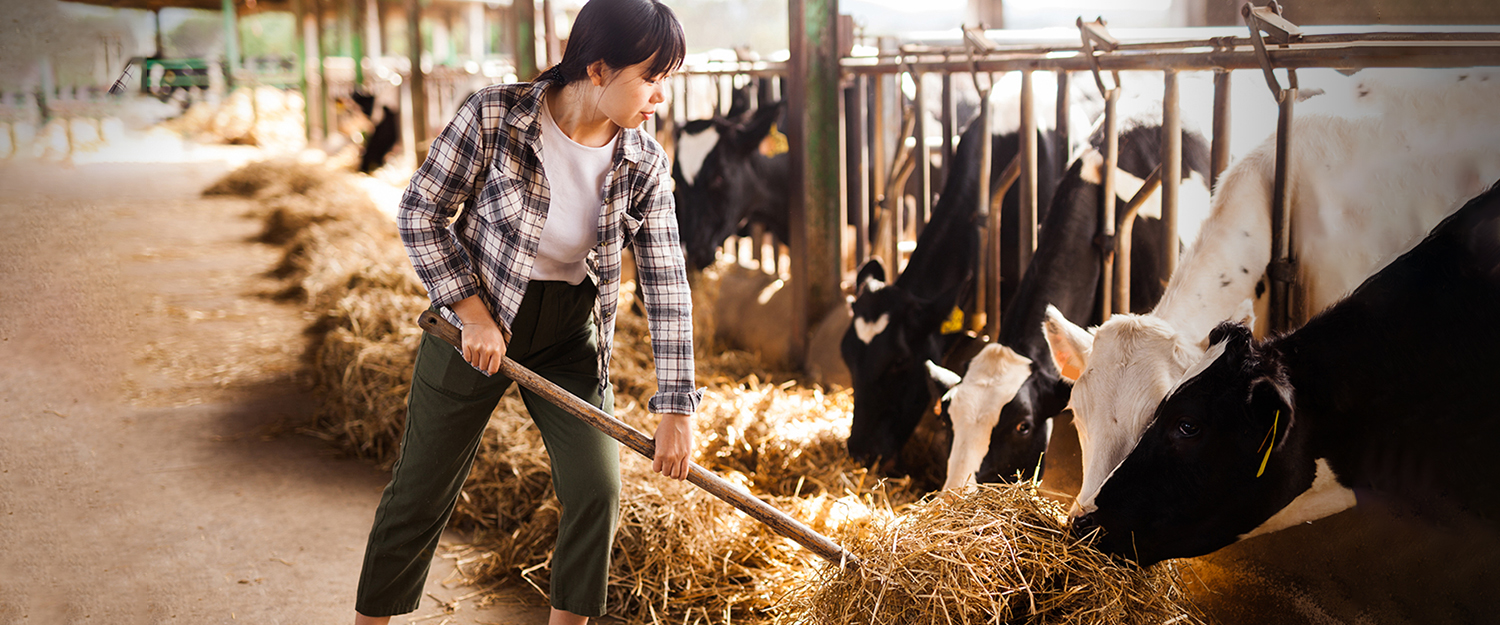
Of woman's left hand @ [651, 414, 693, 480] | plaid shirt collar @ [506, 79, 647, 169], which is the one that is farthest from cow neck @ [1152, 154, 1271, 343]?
plaid shirt collar @ [506, 79, 647, 169]

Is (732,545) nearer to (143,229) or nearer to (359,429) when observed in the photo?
(359,429)

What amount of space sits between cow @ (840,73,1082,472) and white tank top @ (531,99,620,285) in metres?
1.58

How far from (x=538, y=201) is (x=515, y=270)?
0.44ft

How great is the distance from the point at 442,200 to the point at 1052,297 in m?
2.02

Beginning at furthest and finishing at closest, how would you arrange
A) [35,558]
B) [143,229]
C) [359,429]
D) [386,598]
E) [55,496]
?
[143,229]
[359,429]
[55,496]
[35,558]
[386,598]

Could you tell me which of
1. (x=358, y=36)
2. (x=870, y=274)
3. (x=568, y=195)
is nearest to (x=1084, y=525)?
(x=568, y=195)

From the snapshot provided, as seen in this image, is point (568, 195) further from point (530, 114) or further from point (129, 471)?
point (129, 471)

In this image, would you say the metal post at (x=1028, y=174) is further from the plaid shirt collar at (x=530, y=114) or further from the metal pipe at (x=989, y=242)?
the plaid shirt collar at (x=530, y=114)

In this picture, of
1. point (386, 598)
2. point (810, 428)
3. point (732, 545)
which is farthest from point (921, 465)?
point (386, 598)

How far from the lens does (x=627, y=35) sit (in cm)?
171

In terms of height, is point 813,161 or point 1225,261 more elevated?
point 813,161

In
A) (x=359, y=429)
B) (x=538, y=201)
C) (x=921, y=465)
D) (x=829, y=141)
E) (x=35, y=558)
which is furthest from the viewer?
(x=829, y=141)

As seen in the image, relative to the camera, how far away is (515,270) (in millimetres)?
1851

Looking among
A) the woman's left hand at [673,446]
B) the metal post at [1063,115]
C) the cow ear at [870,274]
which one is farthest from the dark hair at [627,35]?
the cow ear at [870,274]
